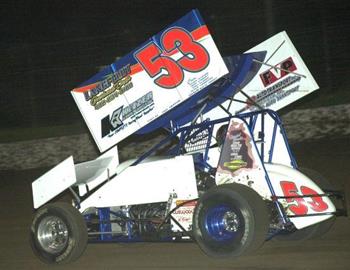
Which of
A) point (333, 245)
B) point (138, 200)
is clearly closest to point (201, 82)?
point (138, 200)

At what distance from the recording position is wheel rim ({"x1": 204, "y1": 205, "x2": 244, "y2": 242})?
20.8 ft

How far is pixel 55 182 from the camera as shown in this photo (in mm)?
7191

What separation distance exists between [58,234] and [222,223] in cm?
178

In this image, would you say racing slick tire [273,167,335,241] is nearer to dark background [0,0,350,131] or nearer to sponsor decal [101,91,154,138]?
sponsor decal [101,91,154,138]

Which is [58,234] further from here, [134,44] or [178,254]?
[134,44]

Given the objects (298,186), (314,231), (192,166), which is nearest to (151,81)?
(192,166)

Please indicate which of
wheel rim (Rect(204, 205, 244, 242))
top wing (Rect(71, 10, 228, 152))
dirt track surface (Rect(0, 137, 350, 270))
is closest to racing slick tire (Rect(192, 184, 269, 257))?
wheel rim (Rect(204, 205, 244, 242))

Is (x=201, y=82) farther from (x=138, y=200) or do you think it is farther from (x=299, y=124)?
(x=299, y=124)

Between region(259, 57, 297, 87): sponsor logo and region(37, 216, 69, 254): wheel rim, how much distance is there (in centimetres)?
257

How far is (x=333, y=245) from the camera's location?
6.78 m

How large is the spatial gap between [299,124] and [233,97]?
634 centimetres

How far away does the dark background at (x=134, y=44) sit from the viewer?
14922mm

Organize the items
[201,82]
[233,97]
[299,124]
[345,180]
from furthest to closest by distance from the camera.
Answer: [299,124], [345,180], [233,97], [201,82]

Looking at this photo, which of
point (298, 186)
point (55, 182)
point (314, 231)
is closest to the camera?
point (298, 186)
